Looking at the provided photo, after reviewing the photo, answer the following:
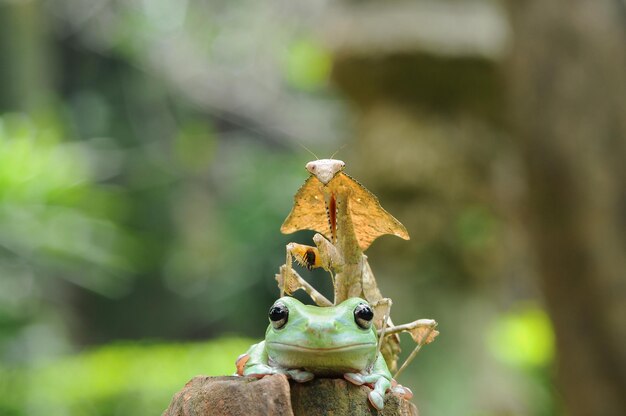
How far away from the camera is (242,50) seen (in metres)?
18.6

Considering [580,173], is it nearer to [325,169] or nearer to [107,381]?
[325,169]

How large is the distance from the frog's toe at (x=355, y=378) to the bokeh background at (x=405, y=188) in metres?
4.67

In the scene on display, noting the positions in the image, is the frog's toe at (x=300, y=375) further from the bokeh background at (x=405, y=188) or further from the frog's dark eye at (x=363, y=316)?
the bokeh background at (x=405, y=188)

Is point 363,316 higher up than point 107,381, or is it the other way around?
point 363,316

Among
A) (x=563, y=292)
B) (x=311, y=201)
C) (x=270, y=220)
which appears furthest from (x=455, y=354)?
(x=270, y=220)

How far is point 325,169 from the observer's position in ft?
9.36

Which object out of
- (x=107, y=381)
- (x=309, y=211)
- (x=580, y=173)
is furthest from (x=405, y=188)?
(x=309, y=211)

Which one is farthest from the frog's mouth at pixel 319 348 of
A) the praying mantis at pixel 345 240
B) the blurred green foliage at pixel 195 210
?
the blurred green foliage at pixel 195 210

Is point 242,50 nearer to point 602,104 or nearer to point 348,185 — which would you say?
point 602,104

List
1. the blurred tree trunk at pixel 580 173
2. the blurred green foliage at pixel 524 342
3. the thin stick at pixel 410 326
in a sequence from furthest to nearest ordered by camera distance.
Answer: the blurred green foliage at pixel 524 342 → the blurred tree trunk at pixel 580 173 → the thin stick at pixel 410 326

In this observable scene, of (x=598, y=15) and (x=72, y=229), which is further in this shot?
(x=72, y=229)

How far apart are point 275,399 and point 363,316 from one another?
1.05 feet

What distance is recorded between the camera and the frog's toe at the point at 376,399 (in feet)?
8.57

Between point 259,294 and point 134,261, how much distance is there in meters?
2.44
